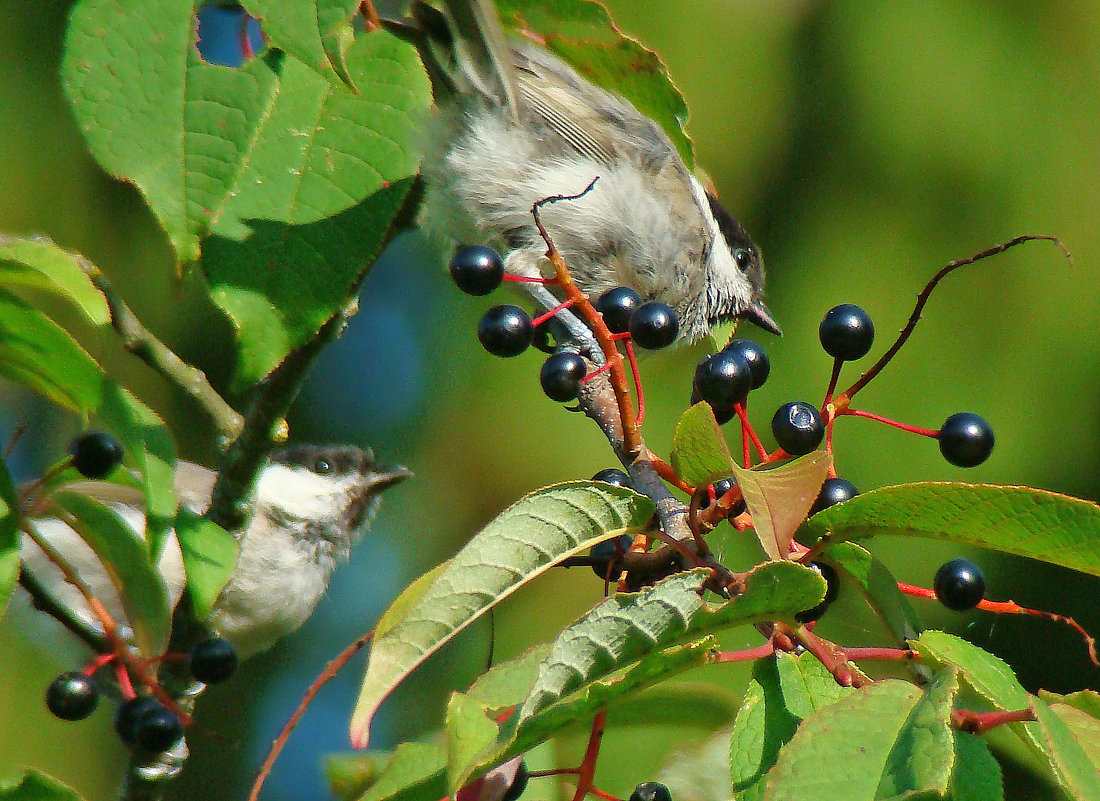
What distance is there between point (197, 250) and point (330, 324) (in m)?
0.76

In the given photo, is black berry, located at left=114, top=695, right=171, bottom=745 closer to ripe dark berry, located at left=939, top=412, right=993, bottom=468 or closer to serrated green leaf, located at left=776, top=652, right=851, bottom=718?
serrated green leaf, located at left=776, top=652, right=851, bottom=718

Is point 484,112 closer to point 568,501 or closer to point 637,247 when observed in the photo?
point 637,247

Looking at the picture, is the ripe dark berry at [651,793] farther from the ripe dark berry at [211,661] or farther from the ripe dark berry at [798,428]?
the ripe dark berry at [211,661]

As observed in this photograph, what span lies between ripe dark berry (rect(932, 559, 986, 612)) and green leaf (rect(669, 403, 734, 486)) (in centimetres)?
41

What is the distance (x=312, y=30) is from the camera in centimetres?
117

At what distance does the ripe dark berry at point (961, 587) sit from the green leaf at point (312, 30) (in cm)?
100

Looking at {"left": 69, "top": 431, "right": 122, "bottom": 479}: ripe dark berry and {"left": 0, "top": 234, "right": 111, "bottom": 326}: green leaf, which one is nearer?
{"left": 0, "top": 234, "right": 111, "bottom": 326}: green leaf

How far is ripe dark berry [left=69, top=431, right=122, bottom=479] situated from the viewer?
5.43 feet

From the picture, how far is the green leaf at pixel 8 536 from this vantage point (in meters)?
1.38

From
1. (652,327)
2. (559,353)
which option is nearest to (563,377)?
(559,353)

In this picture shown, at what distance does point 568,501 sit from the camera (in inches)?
44.6

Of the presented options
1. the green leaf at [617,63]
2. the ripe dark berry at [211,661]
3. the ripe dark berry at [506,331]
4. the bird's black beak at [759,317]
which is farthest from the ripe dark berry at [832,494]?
the bird's black beak at [759,317]

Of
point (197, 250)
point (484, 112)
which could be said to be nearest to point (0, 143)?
point (484, 112)

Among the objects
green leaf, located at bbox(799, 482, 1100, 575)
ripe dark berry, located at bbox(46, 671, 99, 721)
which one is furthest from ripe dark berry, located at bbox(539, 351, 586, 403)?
ripe dark berry, located at bbox(46, 671, 99, 721)
